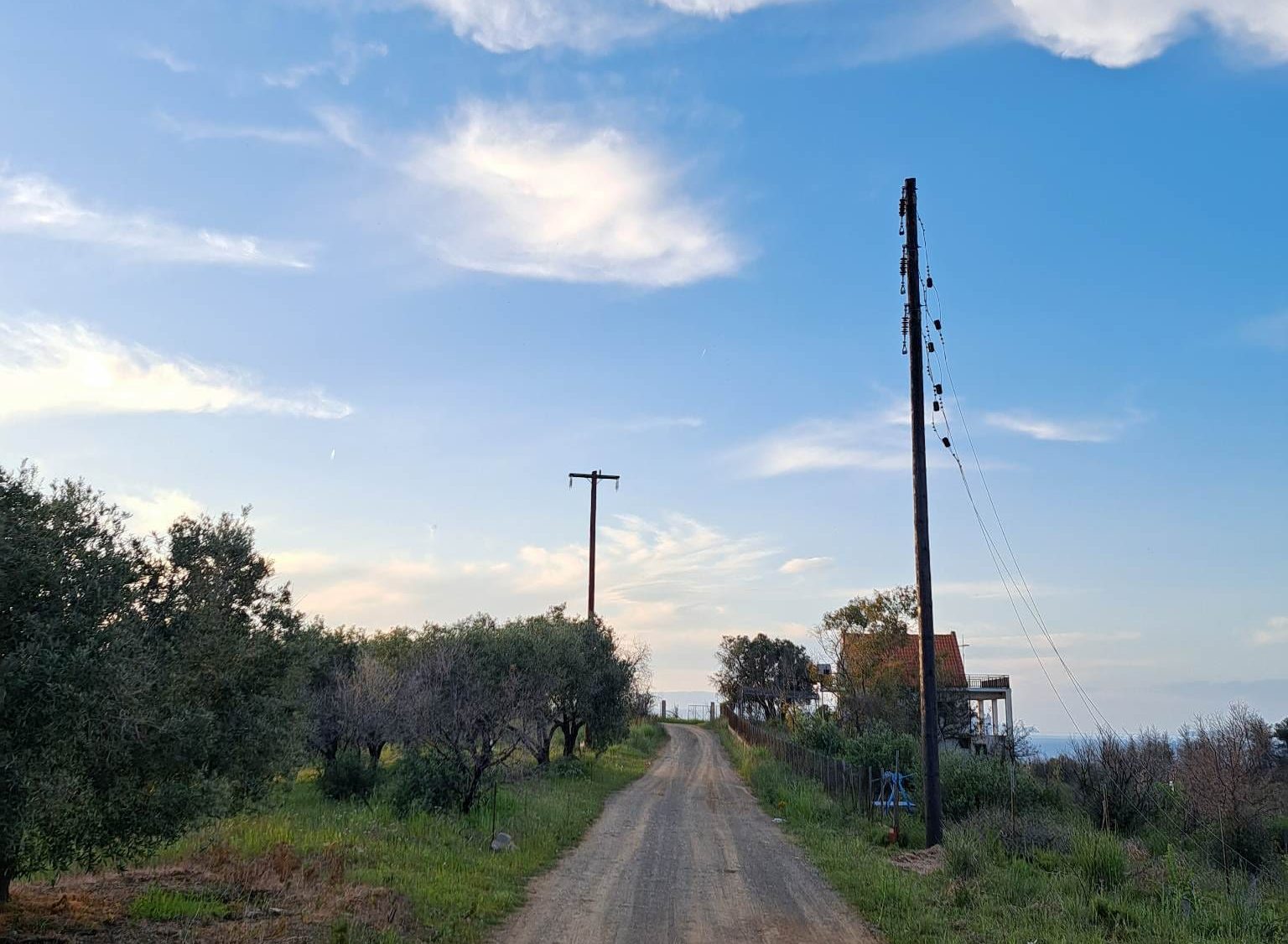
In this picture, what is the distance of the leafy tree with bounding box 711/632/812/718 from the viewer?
93.8 m

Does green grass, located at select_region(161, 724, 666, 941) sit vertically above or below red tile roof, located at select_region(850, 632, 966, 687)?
below

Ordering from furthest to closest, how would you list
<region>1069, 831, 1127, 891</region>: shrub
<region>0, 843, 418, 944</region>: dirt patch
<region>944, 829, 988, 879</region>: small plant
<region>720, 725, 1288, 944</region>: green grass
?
<region>944, 829, 988, 879</region>: small plant
<region>1069, 831, 1127, 891</region>: shrub
<region>720, 725, 1288, 944</region>: green grass
<region>0, 843, 418, 944</region>: dirt patch

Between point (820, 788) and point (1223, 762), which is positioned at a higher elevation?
point (1223, 762)

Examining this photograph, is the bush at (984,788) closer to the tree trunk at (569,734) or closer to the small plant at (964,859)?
the small plant at (964,859)

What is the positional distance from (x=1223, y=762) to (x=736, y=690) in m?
75.4

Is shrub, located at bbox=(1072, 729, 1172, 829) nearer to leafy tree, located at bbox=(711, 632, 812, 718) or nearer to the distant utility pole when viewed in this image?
the distant utility pole

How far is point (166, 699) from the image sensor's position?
909cm

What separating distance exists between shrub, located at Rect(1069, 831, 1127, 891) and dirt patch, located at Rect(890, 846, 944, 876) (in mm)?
2255

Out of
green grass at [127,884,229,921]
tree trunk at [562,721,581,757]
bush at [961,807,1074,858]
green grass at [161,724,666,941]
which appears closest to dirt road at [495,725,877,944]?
green grass at [161,724,666,941]

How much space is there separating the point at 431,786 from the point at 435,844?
430 centimetres

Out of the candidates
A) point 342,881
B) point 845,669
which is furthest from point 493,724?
point 845,669

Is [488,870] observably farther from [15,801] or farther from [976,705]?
[976,705]

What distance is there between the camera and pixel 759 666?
9875cm

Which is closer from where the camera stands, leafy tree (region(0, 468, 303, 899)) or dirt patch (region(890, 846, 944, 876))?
leafy tree (region(0, 468, 303, 899))
